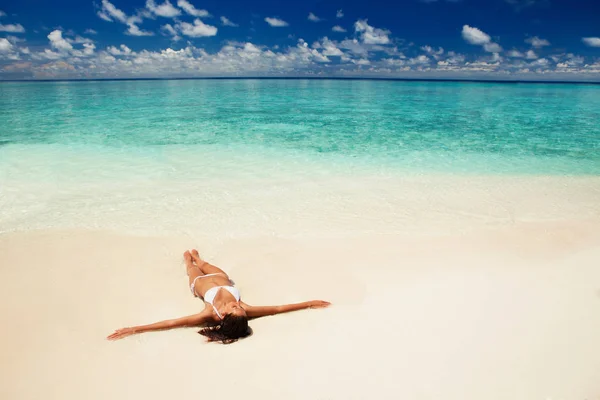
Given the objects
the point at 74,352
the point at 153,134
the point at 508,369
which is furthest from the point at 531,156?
the point at 153,134

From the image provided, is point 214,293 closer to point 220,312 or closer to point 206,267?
point 220,312

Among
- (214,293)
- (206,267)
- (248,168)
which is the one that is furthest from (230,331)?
(248,168)

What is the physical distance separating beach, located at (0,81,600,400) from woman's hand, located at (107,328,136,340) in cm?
7

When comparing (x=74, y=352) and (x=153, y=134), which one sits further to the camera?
(x=153, y=134)

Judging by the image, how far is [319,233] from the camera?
550cm

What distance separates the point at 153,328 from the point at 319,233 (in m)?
2.82

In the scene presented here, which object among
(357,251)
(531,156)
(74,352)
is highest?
(531,156)

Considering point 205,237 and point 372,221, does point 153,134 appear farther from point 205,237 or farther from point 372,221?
point 372,221

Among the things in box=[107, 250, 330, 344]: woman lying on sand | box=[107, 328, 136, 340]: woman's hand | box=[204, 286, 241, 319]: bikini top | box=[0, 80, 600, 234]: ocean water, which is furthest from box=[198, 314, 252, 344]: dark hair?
box=[0, 80, 600, 234]: ocean water

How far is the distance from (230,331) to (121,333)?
1011mm

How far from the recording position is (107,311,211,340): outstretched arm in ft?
10.8

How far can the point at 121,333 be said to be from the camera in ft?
10.8

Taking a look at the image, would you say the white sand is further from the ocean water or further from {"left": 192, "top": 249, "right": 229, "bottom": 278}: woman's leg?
the ocean water

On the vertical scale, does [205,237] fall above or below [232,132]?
below
